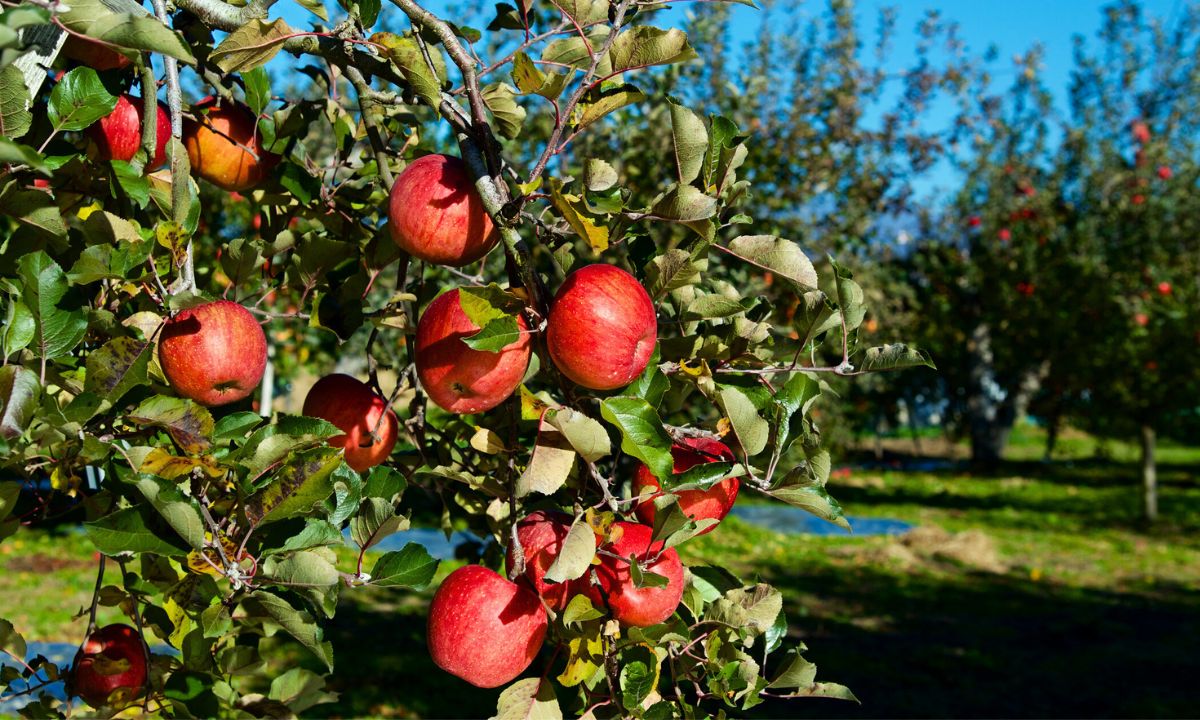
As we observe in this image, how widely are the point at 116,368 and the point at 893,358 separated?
3.07 ft

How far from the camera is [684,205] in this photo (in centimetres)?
107

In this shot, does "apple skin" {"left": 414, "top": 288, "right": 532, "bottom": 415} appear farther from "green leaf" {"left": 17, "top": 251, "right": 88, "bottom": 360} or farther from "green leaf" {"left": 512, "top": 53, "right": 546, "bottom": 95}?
"green leaf" {"left": 17, "top": 251, "right": 88, "bottom": 360}

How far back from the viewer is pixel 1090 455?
1912cm

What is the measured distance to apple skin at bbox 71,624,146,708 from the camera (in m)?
1.56

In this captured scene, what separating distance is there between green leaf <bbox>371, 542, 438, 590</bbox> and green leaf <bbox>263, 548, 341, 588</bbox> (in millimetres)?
66

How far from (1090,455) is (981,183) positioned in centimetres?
710

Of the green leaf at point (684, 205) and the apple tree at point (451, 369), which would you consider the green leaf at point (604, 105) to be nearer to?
the apple tree at point (451, 369)

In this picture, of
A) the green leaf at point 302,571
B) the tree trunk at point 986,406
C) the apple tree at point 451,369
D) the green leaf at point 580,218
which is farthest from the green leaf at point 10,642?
the tree trunk at point 986,406

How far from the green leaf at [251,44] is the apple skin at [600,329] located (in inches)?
19.4

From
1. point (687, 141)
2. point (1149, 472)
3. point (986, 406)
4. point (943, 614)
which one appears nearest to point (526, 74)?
point (687, 141)

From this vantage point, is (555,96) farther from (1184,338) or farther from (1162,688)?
(1184,338)

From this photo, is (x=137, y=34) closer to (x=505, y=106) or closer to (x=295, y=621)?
(x=505, y=106)

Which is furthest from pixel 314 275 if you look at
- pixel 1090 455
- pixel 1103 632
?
pixel 1090 455

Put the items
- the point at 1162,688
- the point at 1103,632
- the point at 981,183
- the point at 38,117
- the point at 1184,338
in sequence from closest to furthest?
the point at 38,117, the point at 1162,688, the point at 1103,632, the point at 1184,338, the point at 981,183
